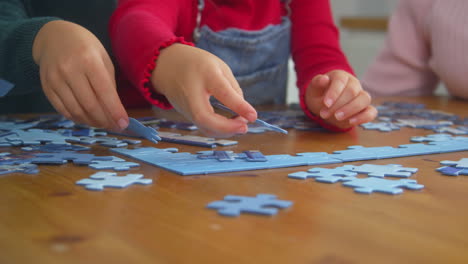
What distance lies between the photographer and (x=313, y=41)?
139 centimetres

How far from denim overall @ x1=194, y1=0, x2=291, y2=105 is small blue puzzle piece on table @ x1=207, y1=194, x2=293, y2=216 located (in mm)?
855

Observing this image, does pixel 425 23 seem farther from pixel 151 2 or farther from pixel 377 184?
pixel 377 184

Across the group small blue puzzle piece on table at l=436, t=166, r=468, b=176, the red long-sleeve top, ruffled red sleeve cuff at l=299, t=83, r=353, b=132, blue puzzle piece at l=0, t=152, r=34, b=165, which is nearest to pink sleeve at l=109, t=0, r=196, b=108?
the red long-sleeve top

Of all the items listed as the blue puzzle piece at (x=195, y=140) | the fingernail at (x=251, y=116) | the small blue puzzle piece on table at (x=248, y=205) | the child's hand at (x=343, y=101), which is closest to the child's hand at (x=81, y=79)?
the blue puzzle piece at (x=195, y=140)

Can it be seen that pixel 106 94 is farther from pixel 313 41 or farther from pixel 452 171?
pixel 313 41

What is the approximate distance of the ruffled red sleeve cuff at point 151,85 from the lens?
2.81ft

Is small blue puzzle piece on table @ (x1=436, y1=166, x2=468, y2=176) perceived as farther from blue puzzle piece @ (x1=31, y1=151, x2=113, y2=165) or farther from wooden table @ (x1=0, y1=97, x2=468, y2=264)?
blue puzzle piece @ (x1=31, y1=151, x2=113, y2=165)

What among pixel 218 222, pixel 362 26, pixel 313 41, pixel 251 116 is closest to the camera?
pixel 218 222

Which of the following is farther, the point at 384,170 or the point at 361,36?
the point at 361,36

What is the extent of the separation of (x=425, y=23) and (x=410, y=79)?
0.72 feet

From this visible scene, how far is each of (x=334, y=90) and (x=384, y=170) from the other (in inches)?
14.0

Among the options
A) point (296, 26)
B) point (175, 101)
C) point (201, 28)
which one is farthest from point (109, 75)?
point (296, 26)

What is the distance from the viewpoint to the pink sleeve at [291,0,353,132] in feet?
4.30

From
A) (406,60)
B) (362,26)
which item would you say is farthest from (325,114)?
(362,26)
